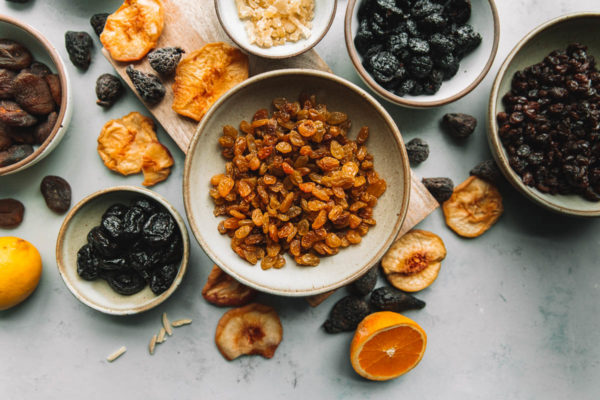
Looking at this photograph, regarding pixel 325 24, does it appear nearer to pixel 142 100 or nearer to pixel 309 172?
pixel 309 172

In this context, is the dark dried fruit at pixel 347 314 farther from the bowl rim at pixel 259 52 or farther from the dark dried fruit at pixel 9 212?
the dark dried fruit at pixel 9 212

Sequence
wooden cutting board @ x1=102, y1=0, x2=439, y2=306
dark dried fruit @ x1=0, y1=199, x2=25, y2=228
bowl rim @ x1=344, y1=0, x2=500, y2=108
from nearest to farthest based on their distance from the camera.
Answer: bowl rim @ x1=344, y1=0, x2=500, y2=108
wooden cutting board @ x1=102, y1=0, x2=439, y2=306
dark dried fruit @ x1=0, y1=199, x2=25, y2=228

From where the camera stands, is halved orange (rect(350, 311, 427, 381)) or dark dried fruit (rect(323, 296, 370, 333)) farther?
dark dried fruit (rect(323, 296, 370, 333))

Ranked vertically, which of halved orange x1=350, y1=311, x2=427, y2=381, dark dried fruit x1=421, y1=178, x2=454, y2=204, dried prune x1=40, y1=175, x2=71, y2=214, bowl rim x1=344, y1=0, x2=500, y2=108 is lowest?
halved orange x1=350, y1=311, x2=427, y2=381

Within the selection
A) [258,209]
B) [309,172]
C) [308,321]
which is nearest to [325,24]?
[309,172]

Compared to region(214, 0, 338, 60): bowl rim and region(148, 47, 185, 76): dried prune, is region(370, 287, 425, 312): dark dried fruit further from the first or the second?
region(148, 47, 185, 76): dried prune

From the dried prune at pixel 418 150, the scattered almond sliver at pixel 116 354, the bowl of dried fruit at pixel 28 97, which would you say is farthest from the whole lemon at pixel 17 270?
the dried prune at pixel 418 150

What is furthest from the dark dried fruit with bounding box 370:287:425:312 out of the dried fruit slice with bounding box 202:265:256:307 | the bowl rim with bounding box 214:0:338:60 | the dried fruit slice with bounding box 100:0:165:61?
the dried fruit slice with bounding box 100:0:165:61
